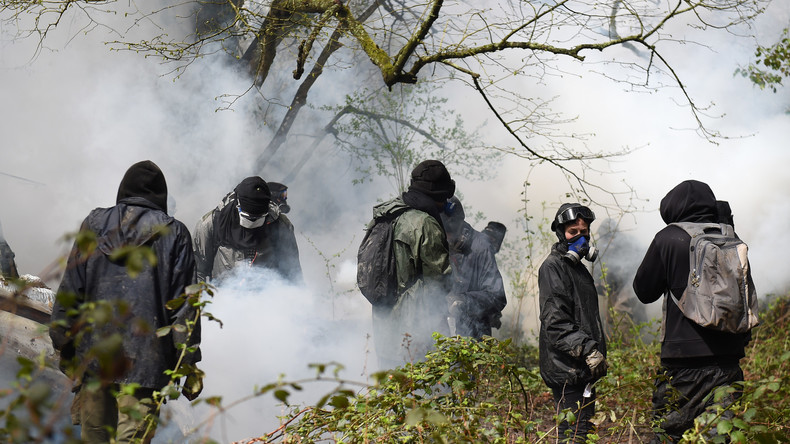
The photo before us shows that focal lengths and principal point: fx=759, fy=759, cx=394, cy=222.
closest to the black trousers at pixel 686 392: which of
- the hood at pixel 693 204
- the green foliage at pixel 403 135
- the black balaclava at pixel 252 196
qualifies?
the hood at pixel 693 204

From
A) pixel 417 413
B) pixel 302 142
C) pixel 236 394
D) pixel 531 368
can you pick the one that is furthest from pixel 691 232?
pixel 302 142

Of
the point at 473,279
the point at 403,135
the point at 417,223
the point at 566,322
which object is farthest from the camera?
the point at 403,135

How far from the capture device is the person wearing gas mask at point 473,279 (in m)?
5.58

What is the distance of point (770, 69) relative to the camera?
934 cm

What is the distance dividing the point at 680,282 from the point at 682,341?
0.31m

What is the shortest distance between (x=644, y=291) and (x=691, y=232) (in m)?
0.41

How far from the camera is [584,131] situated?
10305mm

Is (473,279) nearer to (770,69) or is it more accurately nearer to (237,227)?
(237,227)

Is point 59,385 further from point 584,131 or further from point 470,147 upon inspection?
point 584,131

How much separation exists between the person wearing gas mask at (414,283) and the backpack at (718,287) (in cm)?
154

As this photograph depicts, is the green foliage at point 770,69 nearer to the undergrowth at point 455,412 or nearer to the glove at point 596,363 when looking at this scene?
the undergrowth at point 455,412

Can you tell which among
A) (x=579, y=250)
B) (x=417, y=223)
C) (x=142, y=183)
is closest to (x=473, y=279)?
(x=417, y=223)

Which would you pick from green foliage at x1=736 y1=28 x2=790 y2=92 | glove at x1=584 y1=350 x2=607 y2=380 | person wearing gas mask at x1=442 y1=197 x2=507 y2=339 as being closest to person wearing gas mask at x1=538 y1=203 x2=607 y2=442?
glove at x1=584 y1=350 x2=607 y2=380

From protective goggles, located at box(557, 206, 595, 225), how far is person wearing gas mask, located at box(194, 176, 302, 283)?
2600mm
